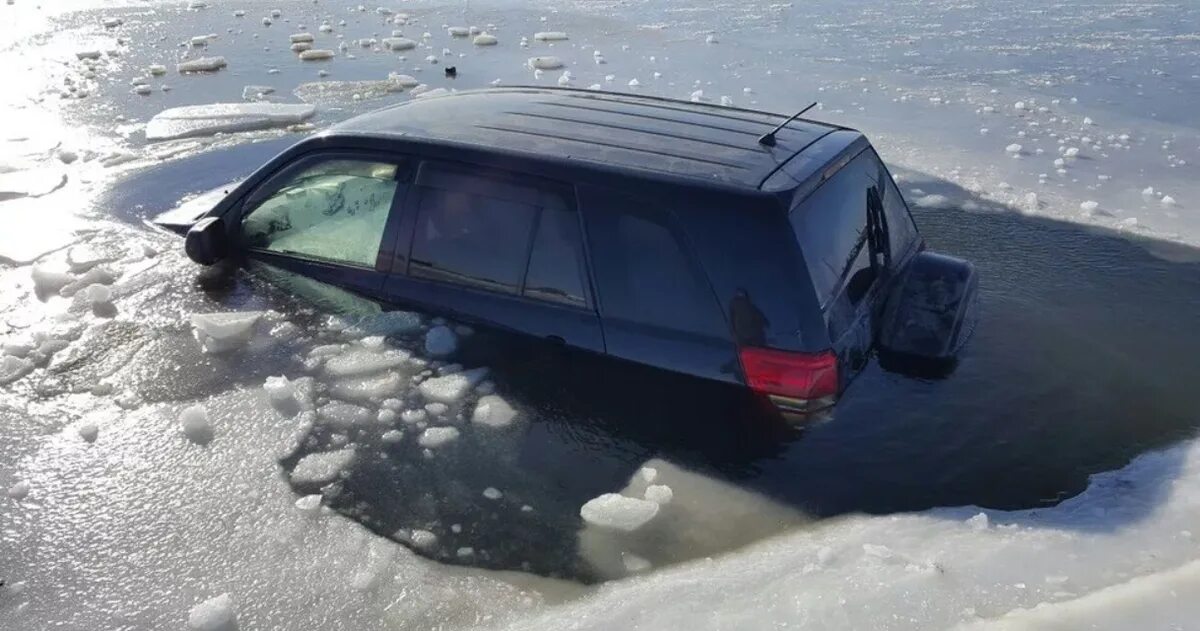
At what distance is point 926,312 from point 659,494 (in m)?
1.48

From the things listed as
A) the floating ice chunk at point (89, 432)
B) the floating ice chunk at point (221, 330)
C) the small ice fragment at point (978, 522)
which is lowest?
the small ice fragment at point (978, 522)

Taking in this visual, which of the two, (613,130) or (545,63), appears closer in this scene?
(613,130)

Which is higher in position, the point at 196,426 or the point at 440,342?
the point at 440,342

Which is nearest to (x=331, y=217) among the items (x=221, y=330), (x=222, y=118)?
(x=221, y=330)

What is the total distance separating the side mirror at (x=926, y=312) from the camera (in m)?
4.04

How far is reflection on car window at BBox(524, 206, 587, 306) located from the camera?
398 cm

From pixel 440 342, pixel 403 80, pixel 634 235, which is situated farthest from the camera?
pixel 403 80

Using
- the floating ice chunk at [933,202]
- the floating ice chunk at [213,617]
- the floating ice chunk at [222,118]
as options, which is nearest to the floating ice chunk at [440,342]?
the floating ice chunk at [213,617]

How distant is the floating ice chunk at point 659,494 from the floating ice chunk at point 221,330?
228cm

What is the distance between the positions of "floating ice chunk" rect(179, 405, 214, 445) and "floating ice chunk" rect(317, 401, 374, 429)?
1.53 ft

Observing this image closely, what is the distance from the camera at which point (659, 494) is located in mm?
3541

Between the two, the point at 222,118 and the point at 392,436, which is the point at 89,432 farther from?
the point at 222,118

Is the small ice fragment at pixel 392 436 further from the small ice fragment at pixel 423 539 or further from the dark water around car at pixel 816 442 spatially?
the small ice fragment at pixel 423 539

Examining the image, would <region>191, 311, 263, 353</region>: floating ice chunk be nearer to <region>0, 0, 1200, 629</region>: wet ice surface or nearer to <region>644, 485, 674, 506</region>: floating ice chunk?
<region>0, 0, 1200, 629</region>: wet ice surface
